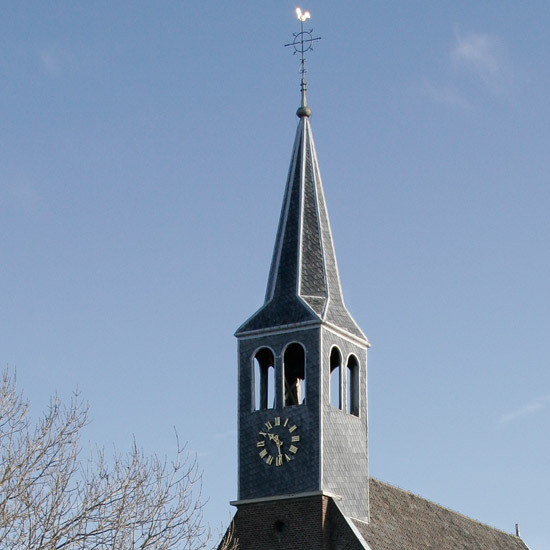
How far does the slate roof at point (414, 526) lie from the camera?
46125 millimetres

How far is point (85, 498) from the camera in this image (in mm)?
32344

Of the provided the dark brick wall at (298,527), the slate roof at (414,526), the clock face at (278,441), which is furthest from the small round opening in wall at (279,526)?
the slate roof at (414,526)

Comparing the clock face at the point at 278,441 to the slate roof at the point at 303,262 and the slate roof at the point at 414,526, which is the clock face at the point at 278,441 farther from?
the slate roof at the point at 303,262

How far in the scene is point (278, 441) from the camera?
1773 inches

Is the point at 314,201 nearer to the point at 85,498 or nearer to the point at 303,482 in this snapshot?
the point at 303,482

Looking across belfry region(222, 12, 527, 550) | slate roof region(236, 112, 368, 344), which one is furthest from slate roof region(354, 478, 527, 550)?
slate roof region(236, 112, 368, 344)

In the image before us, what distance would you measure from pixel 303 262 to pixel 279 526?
902 centimetres

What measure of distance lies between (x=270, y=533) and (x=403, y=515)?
266 inches

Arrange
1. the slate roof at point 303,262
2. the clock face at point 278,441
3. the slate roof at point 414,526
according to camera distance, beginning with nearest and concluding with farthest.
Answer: the clock face at point 278,441 → the slate roof at point 414,526 → the slate roof at point 303,262

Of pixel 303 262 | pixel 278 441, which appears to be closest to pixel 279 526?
pixel 278 441

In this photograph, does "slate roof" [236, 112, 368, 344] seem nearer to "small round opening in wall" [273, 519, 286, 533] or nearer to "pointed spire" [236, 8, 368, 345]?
"pointed spire" [236, 8, 368, 345]

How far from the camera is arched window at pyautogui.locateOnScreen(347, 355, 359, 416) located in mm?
47062

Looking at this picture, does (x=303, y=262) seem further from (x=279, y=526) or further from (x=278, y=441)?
(x=279, y=526)

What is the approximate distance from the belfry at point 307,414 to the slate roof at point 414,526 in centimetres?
9
